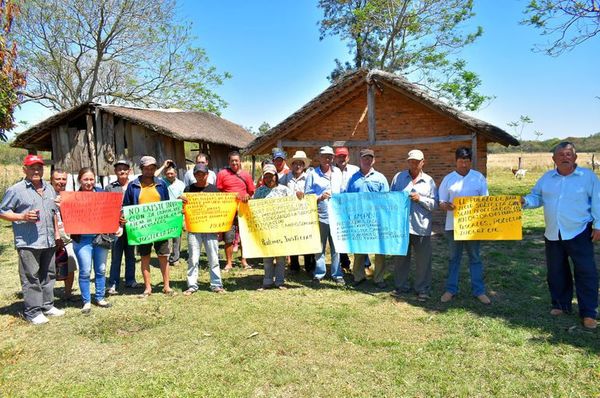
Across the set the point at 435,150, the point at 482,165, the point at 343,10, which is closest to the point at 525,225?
the point at 482,165

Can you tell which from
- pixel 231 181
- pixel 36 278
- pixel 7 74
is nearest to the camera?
pixel 36 278

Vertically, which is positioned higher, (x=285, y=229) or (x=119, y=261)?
(x=285, y=229)

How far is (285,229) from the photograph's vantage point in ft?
20.4

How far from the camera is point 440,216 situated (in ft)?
35.2

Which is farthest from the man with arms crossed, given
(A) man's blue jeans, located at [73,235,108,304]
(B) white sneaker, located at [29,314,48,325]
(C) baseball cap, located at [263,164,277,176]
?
(B) white sneaker, located at [29,314,48,325]

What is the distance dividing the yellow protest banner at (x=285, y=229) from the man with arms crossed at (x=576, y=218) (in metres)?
3.00

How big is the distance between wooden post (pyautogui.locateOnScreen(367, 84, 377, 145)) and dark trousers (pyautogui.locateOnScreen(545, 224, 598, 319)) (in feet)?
19.6

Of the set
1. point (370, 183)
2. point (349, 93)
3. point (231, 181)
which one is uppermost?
point (349, 93)

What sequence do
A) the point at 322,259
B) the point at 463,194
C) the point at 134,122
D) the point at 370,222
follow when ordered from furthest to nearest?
1. the point at 134,122
2. the point at 322,259
3. the point at 370,222
4. the point at 463,194

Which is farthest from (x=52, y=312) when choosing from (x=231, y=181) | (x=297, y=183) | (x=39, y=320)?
(x=297, y=183)

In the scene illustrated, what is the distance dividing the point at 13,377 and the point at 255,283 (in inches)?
137

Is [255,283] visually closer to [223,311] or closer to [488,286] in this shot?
[223,311]

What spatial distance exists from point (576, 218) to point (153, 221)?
5275 mm

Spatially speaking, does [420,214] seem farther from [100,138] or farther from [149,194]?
[100,138]
